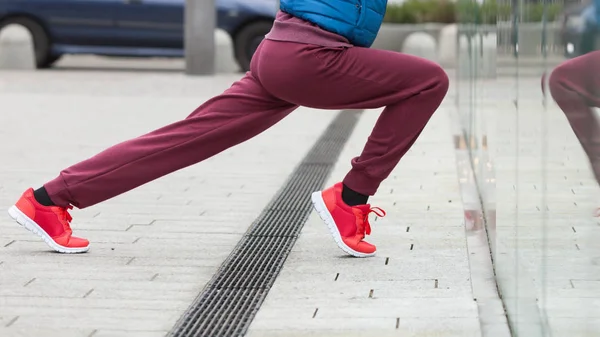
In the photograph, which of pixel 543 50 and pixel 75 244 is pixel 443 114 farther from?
pixel 543 50

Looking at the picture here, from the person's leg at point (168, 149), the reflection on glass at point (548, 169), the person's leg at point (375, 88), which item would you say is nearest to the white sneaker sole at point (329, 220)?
the person's leg at point (375, 88)

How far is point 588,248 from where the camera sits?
279cm

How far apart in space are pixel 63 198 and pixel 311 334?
1422mm

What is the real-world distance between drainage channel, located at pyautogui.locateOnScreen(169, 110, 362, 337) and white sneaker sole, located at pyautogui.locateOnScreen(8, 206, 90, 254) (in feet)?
1.98

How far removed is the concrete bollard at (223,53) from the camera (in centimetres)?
1614

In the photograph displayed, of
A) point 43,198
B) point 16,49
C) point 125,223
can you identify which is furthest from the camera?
point 16,49

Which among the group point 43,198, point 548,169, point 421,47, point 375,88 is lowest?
point 421,47

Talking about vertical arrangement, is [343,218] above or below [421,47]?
above

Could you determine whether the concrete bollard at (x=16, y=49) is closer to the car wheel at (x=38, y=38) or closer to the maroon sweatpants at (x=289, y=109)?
the car wheel at (x=38, y=38)

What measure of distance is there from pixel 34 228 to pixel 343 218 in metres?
1.14

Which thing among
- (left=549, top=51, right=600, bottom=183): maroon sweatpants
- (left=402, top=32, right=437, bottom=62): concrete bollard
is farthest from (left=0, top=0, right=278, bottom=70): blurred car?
(left=549, top=51, right=600, bottom=183): maroon sweatpants

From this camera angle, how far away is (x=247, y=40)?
1656 cm

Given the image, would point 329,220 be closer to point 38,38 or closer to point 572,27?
point 572,27

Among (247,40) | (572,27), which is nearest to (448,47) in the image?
(247,40)
